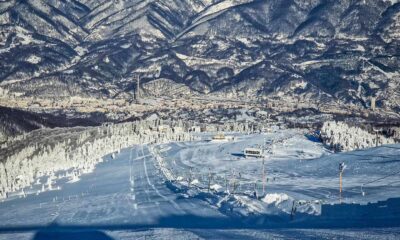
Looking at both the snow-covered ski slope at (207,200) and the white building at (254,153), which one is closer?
the snow-covered ski slope at (207,200)

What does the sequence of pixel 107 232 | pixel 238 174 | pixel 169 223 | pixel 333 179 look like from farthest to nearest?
1. pixel 238 174
2. pixel 333 179
3. pixel 169 223
4. pixel 107 232

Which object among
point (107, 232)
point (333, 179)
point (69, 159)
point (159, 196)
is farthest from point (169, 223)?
point (69, 159)

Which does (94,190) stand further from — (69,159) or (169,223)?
(69,159)

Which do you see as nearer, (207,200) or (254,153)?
(207,200)

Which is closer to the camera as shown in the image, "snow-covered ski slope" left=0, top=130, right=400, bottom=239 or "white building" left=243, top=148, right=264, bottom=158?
"snow-covered ski slope" left=0, top=130, right=400, bottom=239

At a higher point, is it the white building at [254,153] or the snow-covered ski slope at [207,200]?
the white building at [254,153]

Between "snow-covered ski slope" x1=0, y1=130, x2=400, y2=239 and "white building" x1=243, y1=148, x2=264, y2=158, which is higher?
"white building" x1=243, y1=148, x2=264, y2=158

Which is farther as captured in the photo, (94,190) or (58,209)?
(94,190)

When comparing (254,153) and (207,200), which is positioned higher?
(254,153)
